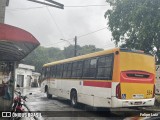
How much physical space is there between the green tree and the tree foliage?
5138 cm

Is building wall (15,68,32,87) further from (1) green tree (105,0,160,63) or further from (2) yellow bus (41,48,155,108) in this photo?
(2) yellow bus (41,48,155,108)

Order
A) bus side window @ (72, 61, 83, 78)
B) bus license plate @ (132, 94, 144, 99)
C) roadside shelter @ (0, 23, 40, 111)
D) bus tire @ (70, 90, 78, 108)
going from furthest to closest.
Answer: bus tire @ (70, 90, 78, 108)
bus side window @ (72, 61, 83, 78)
bus license plate @ (132, 94, 144, 99)
roadside shelter @ (0, 23, 40, 111)

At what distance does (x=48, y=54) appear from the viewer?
117m

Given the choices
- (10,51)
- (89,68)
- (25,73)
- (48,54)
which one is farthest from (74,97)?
(48,54)

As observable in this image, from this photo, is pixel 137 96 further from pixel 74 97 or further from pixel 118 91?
pixel 74 97

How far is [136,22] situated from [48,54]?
96.0m

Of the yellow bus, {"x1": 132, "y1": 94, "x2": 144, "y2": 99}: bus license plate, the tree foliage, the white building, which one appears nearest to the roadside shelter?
the yellow bus

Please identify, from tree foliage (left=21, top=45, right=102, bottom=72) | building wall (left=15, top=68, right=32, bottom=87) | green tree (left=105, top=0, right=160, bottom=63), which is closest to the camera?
green tree (left=105, top=0, right=160, bottom=63)

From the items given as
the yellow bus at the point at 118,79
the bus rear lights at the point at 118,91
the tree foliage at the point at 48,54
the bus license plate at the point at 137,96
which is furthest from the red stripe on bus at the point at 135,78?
the tree foliage at the point at 48,54

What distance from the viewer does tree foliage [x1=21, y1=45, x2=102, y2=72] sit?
263ft

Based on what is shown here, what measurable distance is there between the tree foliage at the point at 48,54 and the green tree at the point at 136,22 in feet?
169

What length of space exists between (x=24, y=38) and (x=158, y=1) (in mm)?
16264

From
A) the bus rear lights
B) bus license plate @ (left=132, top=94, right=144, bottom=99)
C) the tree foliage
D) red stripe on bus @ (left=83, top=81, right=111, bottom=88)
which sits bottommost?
bus license plate @ (left=132, top=94, right=144, bottom=99)

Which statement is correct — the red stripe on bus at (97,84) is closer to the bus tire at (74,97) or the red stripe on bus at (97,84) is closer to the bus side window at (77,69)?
the bus side window at (77,69)
